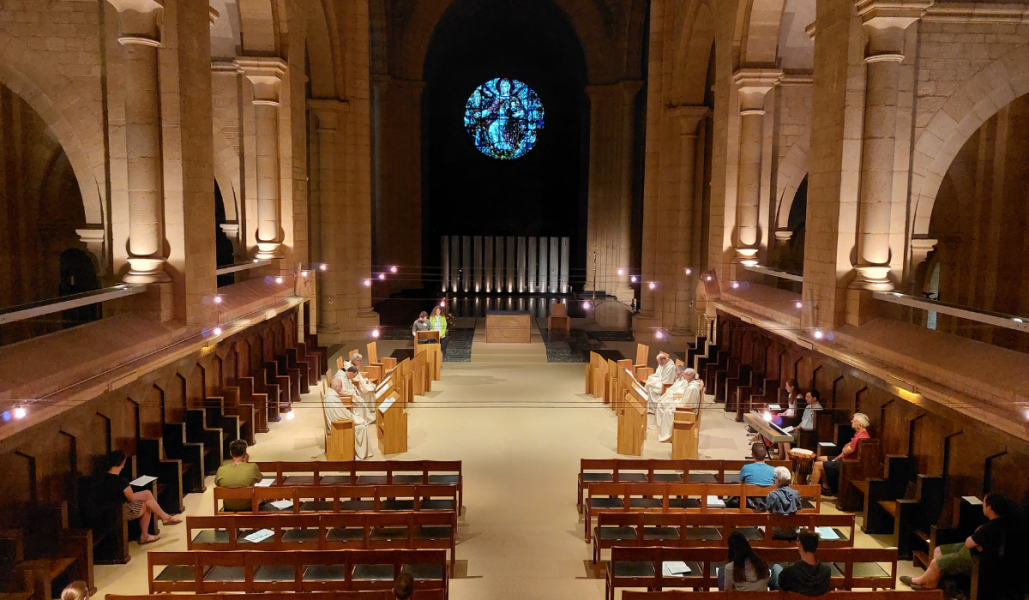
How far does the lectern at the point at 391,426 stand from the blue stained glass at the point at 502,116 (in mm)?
22139

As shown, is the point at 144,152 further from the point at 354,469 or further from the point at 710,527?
the point at 710,527

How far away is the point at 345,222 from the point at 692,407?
10473 mm

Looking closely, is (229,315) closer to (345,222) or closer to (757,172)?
(345,222)

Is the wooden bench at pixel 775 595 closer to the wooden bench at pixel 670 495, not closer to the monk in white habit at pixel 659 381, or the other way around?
the wooden bench at pixel 670 495

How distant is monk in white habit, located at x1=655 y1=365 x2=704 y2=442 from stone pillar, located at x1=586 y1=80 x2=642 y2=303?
47.2 ft

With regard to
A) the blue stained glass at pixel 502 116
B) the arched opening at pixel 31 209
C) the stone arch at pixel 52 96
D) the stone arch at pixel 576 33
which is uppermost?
the stone arch at pixel 576 33

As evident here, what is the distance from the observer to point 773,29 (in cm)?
1343

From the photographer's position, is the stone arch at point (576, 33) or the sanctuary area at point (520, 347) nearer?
the sanctuary area at point (520, 347)

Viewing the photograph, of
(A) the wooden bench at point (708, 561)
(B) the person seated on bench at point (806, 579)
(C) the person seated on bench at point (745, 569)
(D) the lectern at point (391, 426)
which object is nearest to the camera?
(B) the person seated on bench at point (806, 579)

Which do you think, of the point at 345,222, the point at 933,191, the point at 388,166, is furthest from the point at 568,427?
the point at 388,166

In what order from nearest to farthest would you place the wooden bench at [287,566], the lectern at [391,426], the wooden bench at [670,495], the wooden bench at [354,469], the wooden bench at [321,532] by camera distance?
1. the wooden bench at [287,566]
2. the wooden bench at [321,532]
3. the wooden bench at [670,495]
4. the wooden bench at [354,469]
5. the lectern at [391,426]

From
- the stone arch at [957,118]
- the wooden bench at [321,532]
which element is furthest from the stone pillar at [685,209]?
the wooden bench at [321,532]

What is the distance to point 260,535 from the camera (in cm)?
702

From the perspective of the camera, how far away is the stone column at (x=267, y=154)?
1356 cm
